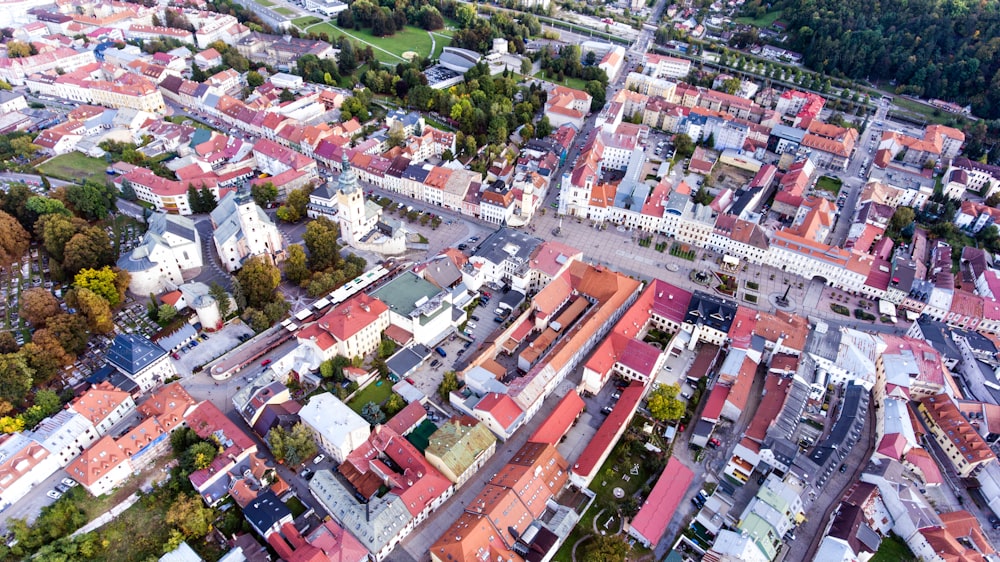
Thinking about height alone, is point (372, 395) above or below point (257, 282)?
below

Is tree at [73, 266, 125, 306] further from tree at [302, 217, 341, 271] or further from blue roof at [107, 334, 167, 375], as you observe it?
tree at [302, 217, 341, 271]

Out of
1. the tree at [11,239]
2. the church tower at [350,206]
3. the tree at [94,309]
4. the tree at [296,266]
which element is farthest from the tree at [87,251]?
the church tower at [350,206]

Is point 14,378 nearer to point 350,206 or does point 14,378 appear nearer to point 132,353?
point 132,353

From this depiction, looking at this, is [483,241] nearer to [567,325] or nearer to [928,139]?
[567,325]

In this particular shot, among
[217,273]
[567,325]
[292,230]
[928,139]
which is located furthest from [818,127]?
[217,273]

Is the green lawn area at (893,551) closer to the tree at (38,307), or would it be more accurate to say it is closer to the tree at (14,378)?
the tree at (14,378)

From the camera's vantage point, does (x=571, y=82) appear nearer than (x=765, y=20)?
Yes

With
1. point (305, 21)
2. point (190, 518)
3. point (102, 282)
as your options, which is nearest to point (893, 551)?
point (190, 518)
